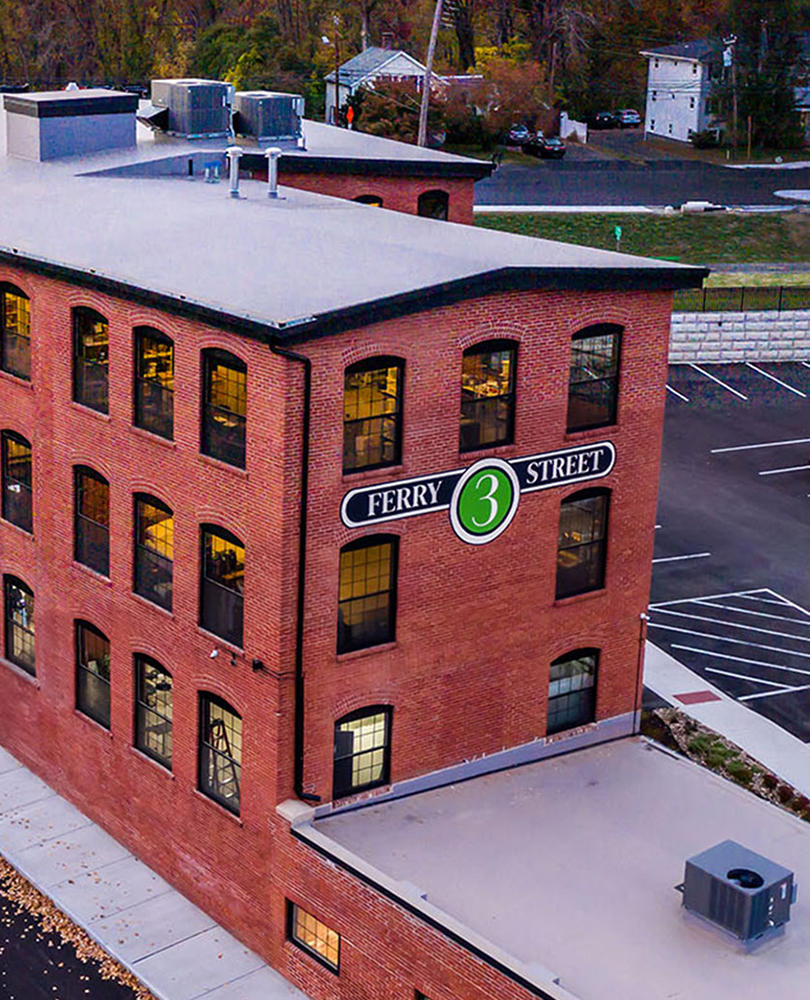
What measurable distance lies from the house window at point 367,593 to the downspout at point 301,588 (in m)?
0.92

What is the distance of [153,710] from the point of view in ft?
104

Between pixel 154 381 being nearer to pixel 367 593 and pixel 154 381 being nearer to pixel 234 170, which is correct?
pixel 367 593

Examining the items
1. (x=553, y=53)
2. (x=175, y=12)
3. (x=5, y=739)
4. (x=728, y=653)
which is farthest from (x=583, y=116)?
(x=5, y=739)

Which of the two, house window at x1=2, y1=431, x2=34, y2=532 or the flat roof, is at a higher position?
house window at x1=2, y1=431, x2=34, y2=532

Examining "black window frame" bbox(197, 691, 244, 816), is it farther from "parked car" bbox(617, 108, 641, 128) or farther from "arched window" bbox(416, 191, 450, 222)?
"parked car" bbox(617, 108, 641, 128)

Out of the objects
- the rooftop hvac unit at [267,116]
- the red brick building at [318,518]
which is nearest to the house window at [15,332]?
the red brick building at [318,518]

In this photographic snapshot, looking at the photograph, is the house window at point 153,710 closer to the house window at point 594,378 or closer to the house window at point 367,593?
the house window at point 367,593

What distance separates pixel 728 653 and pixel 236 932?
1774cm

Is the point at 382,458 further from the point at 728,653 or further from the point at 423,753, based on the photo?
the point at 728,653

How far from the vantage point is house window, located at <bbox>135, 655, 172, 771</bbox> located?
31203 millimetres

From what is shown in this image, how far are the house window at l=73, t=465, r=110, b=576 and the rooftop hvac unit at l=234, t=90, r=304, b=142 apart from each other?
1400 cm

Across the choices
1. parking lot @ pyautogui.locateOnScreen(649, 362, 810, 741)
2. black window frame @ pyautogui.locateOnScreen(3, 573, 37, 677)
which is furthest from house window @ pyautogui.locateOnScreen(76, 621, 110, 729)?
parking lot @ pyautogui.locateOnScreen(649, 362, 810, 741)

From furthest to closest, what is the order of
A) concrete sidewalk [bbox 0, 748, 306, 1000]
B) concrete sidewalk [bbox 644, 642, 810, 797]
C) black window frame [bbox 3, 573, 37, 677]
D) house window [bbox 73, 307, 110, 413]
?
concrete sidewalk [bbox 644, 642, 810, 797] < black window frame [bbox 3, 573, 37, 677] < house window [bbox 73, 307, 110, 413] < concrete sidewalk [bbox 0, 748, 306, 1000]

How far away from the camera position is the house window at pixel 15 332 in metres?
32.7
